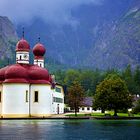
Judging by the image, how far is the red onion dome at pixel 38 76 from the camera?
423ft

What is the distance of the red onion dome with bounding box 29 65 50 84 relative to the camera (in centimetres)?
12900

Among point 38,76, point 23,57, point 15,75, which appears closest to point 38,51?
point 23,57

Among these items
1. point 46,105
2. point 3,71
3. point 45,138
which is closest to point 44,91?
point 46,105

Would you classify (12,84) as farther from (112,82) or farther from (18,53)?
(112,82)

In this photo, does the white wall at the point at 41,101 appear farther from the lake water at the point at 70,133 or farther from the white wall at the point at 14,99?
the lake water at the point at 70,133

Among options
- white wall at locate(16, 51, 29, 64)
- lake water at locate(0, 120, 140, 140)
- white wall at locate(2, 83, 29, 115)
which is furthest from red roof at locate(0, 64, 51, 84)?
lake water at locate(0, 120, 140, 140)

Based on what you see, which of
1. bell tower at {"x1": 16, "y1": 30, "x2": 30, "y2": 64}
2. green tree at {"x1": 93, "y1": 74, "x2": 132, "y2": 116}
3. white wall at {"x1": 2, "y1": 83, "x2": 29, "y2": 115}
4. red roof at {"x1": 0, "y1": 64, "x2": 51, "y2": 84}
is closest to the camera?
green tree at {"x1": 93, "y1": 74, "x2": 132, "y2": 116}

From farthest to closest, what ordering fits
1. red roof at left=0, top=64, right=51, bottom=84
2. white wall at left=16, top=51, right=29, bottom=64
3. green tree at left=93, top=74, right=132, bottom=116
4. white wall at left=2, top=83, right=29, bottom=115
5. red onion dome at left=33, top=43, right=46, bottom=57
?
red onion dome at left=33, top=43, right=46, bottom=57, white wall at left=16, top=51, right=29, bottom=64, red roof at left=0, top=64, right=51, bottom=84, white wall at left=2, top=83, right=29, bottom=115, green tree at left=93, top=74, right=132, bottom=116

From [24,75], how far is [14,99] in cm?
633

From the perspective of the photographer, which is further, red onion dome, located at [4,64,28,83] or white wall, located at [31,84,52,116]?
white wall, located at [31,84,52,116]

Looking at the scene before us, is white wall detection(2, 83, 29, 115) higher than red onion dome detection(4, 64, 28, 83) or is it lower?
lower

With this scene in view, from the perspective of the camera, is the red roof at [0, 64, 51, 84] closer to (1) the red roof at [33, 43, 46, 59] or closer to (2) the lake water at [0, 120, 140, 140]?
(1) the red roof at [33, 43, 46, 59]

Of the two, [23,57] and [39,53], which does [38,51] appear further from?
[23,57]

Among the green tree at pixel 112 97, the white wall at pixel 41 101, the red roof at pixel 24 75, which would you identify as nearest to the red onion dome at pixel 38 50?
the red roof at pixel 24 75
